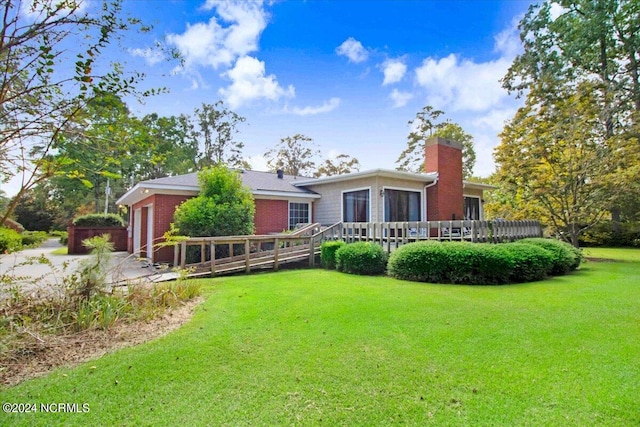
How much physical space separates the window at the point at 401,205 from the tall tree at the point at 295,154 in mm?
23229

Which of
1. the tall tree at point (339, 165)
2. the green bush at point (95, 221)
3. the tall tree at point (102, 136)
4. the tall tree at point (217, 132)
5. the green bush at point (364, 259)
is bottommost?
the green bush at point (364, 259)

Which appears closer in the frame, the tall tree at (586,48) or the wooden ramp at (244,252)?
the wooden ramp at (244,252)

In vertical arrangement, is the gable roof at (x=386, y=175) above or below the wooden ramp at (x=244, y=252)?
above

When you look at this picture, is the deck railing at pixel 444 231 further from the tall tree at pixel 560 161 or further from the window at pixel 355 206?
the tall tree at pixel 560 161

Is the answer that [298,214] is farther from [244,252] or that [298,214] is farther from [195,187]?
[195,187]

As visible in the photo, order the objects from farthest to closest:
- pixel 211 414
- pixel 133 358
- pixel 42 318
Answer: pixel 42 318, pixel 133 358, pixel 211 414

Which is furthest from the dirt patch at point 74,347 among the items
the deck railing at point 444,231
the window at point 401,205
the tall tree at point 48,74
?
the window at point 401,205

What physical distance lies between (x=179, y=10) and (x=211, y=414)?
617 cm

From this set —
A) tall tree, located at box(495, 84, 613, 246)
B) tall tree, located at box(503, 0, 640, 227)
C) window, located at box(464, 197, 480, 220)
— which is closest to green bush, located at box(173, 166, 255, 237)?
window, located at box(464, 197, 480, 220)

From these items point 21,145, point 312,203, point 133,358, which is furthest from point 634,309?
point 312,203

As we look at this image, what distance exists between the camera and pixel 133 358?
3631 mm

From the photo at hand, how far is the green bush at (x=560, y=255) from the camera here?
30.4 ft

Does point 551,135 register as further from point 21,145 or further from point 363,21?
point 21,145

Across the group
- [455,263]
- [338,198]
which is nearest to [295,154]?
[338,198]
